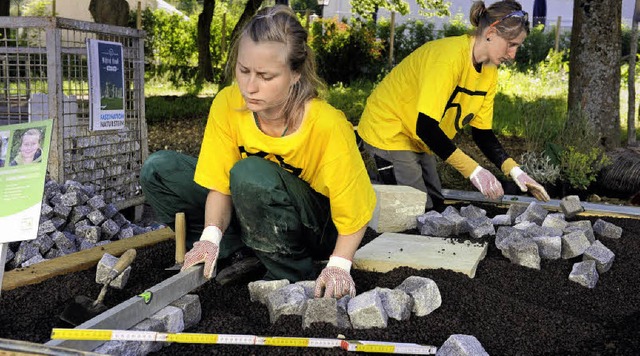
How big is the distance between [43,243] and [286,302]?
5.55ft

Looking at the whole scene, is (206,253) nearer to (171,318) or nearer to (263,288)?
(263,288)

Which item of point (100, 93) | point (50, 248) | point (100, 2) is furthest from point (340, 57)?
point (50, 248)

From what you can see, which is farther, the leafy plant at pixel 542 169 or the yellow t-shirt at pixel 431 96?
the leafy plant at pixel 542 169

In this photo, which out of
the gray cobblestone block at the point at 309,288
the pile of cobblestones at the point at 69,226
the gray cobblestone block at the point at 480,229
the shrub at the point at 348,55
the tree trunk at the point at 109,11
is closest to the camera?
the gray cobblestone block at the point at 309,288

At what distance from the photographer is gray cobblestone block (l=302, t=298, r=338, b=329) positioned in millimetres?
2574

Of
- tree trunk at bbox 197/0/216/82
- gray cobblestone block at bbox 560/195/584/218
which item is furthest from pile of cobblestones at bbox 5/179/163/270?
tree trunk at bbox 197/0/216/82

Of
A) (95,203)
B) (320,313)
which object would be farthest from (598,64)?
(320,313)

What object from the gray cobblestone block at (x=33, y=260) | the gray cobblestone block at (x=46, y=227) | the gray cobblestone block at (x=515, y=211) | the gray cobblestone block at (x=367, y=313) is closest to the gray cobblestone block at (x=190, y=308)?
the gray cobblestone block at (x=367, y=313)

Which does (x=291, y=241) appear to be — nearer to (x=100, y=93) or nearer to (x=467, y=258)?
(x=467, y=258)

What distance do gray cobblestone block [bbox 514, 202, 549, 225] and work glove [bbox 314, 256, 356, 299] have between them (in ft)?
6.33

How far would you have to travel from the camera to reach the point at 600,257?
3.62 m

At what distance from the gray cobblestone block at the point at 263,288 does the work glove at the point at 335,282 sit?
0.18 m

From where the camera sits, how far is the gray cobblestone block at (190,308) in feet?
8.73

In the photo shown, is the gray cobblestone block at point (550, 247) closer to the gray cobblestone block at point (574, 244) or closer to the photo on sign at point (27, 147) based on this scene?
the gray cobblestone block at point (574, 244)
